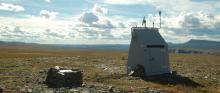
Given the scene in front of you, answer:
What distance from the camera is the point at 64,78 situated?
43.4 metres

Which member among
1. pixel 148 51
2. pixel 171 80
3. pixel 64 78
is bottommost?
pixel 171 80

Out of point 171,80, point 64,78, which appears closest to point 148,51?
point 171,80

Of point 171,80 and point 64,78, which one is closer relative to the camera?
point 64,78

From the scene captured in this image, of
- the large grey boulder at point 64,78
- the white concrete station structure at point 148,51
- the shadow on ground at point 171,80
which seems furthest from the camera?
the white concrete station structure at point 148,51

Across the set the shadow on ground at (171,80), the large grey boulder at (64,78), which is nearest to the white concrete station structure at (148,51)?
the shadow on ground at (171,80)

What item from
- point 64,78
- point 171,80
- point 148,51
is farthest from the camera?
point 148,51

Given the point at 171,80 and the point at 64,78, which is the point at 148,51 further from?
the point at 64,78

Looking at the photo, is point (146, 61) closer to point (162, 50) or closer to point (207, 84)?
point (162, 50)

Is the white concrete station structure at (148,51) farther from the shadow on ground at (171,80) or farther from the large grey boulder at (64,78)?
the large grey boulder at (64,78)

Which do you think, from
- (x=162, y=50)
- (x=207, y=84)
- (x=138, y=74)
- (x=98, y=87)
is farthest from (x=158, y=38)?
(x=98, y=87)

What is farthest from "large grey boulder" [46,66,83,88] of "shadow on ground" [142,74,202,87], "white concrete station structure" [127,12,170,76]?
"white concrete station structure" [127,12,170,76]

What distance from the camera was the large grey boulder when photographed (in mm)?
43400

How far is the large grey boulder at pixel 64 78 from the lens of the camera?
43400mm

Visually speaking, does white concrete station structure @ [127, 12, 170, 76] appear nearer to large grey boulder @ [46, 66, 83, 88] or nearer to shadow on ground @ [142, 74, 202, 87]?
shadow on ground @ [142, 74, 202, 87]
